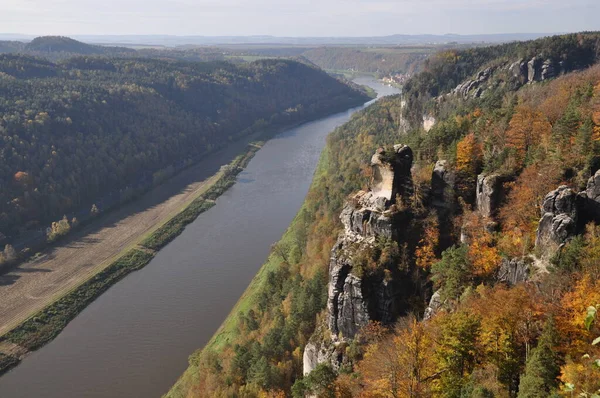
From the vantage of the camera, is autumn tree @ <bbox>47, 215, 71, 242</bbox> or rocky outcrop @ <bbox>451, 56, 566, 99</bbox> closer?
autumn tree @ <bbox>47, 215, 71, 242</bbox>

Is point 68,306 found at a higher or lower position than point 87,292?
lower

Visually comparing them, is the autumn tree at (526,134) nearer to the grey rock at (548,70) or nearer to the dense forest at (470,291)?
the dense forest at (470,291)

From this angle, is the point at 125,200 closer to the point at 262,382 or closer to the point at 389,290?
the point at 262,382

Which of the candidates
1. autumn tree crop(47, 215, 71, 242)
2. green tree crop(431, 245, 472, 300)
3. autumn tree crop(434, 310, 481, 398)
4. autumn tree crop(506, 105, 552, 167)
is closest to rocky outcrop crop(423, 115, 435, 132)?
autumn tree crop(506, 105, 552, 167)

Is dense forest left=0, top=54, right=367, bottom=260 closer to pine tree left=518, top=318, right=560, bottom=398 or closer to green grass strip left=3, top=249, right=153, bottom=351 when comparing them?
green grass strip left=3, top=249, right=153, bottom=351

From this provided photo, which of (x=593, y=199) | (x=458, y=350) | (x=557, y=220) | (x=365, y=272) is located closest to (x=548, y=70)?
(x=593, y=199)

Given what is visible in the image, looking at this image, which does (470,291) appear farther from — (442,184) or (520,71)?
(520,71)

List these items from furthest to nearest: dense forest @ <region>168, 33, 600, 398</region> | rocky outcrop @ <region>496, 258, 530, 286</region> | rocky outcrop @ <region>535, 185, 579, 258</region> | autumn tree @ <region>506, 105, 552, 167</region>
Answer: autumn tree @ <region>506, 105, 552, 167</region>, rocky outcrop @ <region>496, 258, 530, 286</region>, rocky outcrop @ <region>535, 185, 579, 258</region>, dense forest @ <region>168, 33, 600, 398</region>

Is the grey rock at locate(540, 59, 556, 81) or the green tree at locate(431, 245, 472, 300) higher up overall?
the grey rock at locate(540, 59, 556, 81)
